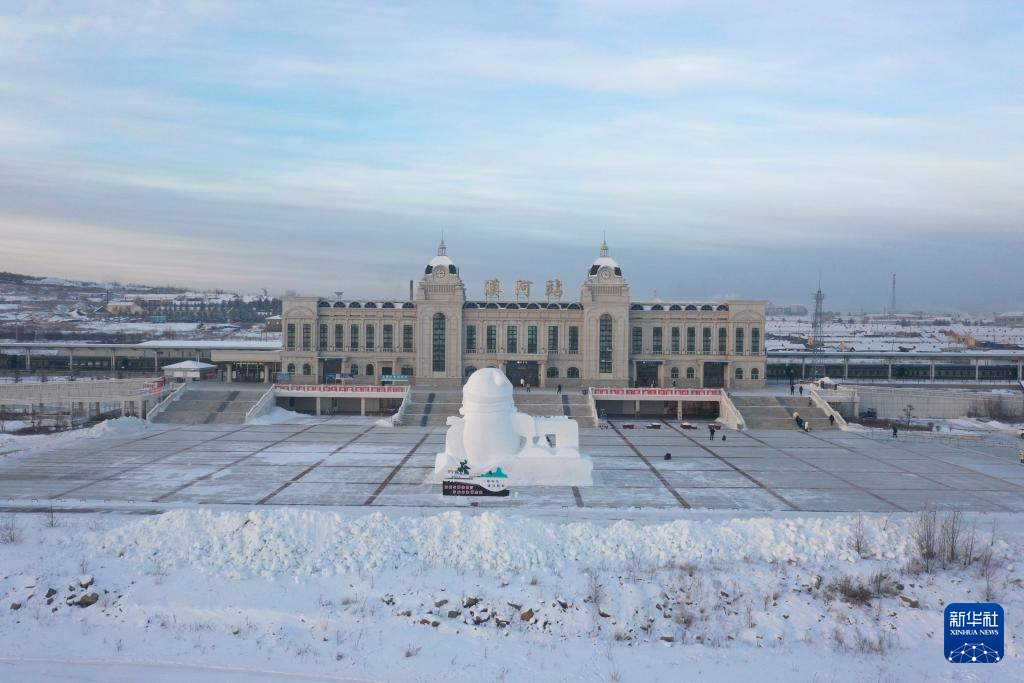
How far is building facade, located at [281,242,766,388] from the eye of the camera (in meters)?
63.6

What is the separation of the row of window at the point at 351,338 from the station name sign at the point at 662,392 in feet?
61.9

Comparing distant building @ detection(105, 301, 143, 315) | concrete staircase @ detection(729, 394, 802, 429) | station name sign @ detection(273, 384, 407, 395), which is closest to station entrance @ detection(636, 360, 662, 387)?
concrete staircase @ detection(729, 394, 802, 429)

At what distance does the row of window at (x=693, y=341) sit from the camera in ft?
211

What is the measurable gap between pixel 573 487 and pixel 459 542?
11.2 meters

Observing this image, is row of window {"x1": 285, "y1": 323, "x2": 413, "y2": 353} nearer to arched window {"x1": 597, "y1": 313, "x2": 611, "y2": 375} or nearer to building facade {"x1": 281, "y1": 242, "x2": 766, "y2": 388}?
building facade {"x1": 281, "y1": 242, "x2": 766, "y2": 388}

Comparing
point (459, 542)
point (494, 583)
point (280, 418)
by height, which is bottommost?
point (280, 418)

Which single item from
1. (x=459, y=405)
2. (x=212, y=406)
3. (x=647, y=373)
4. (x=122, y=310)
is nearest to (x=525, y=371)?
(x=647, y=373)

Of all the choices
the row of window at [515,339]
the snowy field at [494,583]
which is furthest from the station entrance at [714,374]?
the snowy field at [494,583]

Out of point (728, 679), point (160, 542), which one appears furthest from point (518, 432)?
point (728, 679)

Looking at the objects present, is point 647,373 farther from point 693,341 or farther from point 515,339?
→ point 515,339

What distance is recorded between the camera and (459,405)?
54.5 m

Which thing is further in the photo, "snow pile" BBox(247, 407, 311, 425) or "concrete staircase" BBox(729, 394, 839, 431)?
"snow pile" BBox(247, 407, 311, 425)

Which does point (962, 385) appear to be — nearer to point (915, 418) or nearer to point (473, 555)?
point (915, 418)

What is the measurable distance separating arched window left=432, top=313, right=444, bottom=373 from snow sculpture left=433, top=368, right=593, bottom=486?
31.8 meters
